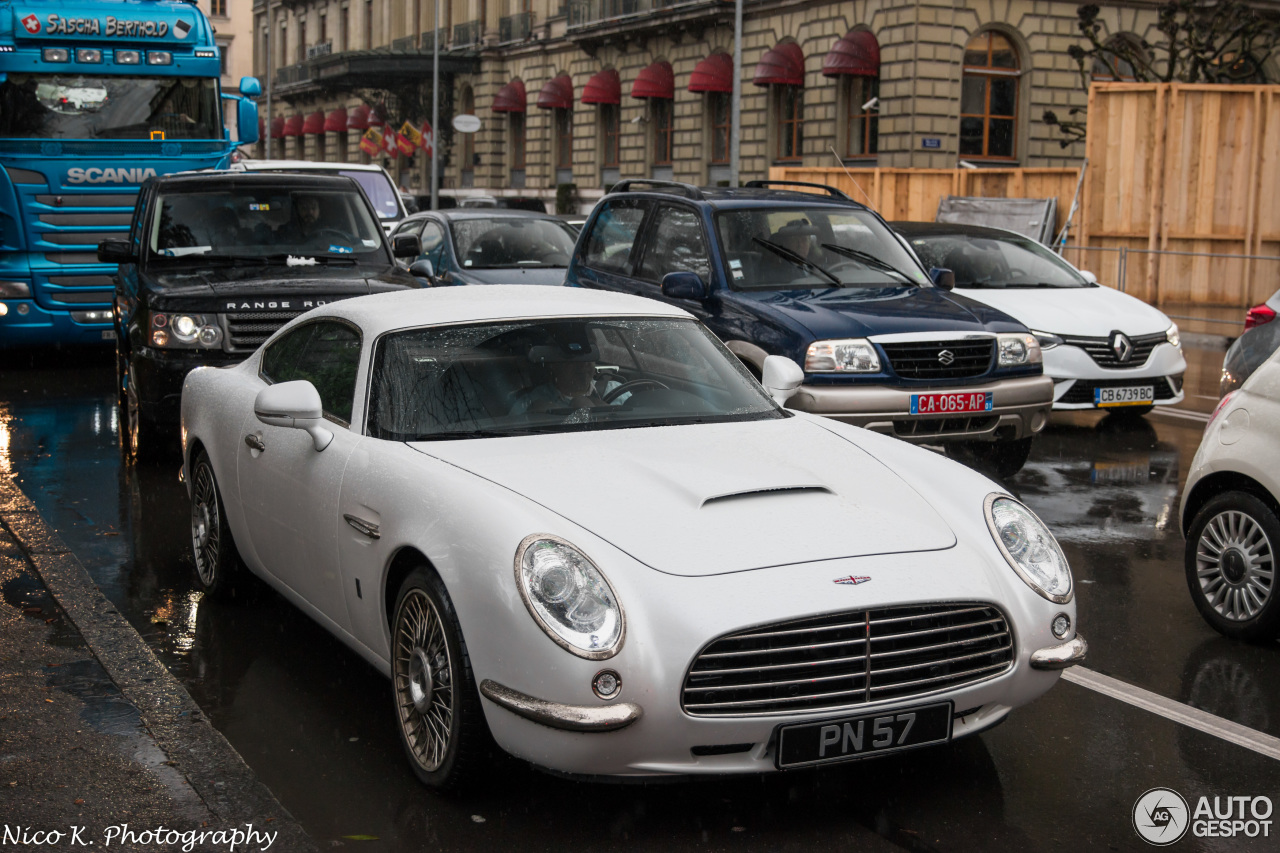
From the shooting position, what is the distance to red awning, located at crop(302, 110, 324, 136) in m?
66.6

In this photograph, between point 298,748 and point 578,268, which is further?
point 578,268

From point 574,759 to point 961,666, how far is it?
1.07 metres

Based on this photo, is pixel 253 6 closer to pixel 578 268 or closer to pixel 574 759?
pixel 578 268

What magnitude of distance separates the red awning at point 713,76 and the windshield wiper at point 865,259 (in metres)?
30.0

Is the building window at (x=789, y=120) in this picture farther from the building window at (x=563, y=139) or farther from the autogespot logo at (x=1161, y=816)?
the autogespot logo at (x=1161, y=816)

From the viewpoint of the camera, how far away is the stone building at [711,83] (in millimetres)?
33781

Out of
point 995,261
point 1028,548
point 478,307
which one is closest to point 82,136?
A: point 995,261

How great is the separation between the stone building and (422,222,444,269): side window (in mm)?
19947

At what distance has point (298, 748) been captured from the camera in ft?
14.8

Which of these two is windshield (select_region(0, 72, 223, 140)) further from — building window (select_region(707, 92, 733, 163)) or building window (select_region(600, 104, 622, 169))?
building window (select_region(600, 104, 622, 169))

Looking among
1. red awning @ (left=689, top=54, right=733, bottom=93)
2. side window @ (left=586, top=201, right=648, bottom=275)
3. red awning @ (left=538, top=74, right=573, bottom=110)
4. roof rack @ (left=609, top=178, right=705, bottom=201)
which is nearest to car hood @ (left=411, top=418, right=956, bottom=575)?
roof rack @ (left=609, top=178, right=705, bottom=201)

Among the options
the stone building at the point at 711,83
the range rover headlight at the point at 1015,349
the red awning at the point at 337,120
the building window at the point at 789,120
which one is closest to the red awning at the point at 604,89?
the stone building at the point at 711,83

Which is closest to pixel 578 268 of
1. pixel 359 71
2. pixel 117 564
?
pixel 117 564

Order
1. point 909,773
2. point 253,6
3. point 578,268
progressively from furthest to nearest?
point 253,6 < point 578,268 < point 909,773
